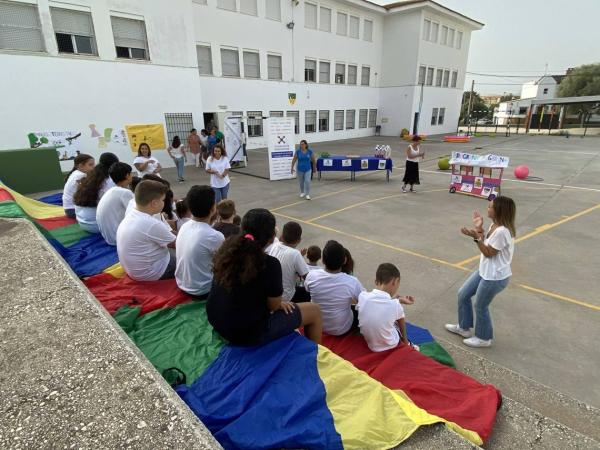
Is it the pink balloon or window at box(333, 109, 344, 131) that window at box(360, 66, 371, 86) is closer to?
window at box(333, 109, 344, 131)

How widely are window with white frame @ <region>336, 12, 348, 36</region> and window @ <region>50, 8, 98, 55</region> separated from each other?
1881 centimetres

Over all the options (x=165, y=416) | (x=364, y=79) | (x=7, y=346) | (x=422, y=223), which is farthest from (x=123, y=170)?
(x=364, y=79)

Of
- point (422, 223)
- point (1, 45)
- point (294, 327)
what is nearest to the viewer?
point (294, 327)

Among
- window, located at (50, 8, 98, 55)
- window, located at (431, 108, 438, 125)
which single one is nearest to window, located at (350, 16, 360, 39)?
window, located at (431, 108, 438, 125)

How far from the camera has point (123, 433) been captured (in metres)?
1.55

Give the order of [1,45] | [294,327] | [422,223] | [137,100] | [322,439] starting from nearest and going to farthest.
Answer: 1. [322,439]
2. [294,327]
3. [422,223]
4. [1,45]
5. [137,100]

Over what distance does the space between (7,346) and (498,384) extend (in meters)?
3.88

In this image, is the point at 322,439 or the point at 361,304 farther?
the point at 361,304

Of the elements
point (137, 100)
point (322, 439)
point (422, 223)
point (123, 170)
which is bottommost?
point (422, 223)

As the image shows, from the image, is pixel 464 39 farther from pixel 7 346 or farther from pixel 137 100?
pixel 7 346

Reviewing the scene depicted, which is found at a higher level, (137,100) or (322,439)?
→ (137,100)

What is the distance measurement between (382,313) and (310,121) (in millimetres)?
25288

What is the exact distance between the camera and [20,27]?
488 inches

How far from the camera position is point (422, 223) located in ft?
27.2
